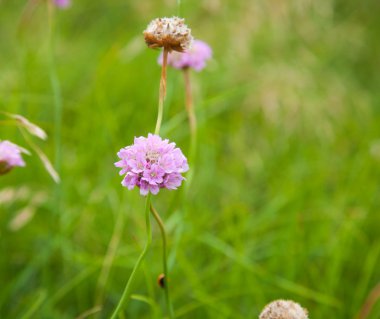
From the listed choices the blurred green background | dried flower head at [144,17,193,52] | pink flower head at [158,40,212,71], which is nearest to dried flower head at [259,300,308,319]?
the blurred green background

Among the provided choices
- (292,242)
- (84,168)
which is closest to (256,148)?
(84,168)

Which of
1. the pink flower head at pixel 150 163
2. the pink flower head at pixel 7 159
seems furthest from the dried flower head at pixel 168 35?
the pink flower head at pixel 7 159

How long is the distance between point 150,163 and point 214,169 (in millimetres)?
1015

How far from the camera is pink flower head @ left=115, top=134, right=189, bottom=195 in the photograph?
572mm

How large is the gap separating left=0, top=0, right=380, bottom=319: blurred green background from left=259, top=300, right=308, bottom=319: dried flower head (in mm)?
164

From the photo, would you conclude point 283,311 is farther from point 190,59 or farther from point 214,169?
point 214,169

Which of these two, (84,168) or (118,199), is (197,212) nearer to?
(118,199)

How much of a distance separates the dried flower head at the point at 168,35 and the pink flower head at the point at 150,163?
11 cm

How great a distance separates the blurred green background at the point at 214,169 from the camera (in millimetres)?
1043

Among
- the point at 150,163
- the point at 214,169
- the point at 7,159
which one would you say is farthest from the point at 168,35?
the point at 214,169

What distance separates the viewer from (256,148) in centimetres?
177

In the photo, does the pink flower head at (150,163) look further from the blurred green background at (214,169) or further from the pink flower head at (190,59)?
the pink flower head at (190,59)

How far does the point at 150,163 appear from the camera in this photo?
58 cm

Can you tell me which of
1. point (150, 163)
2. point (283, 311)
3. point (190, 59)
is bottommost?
point (283, 311)
